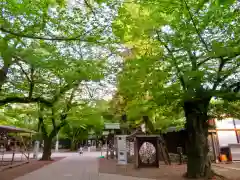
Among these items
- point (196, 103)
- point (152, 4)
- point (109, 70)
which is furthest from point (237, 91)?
point (109, 70)

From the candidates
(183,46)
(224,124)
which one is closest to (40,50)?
(183,46)

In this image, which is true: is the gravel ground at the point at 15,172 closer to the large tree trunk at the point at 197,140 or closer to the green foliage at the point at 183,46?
the green foliage at the point at 183,46

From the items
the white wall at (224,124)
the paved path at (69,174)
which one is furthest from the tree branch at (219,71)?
the white wall at (224,124)

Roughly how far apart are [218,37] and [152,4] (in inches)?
115

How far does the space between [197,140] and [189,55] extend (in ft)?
12.8

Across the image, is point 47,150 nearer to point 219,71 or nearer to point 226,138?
point 226,138

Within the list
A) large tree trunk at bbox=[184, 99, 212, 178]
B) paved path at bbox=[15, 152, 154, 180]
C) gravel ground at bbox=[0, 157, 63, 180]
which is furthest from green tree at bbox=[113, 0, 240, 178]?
gravel ground at bbox=[0, 157, 63, 180]

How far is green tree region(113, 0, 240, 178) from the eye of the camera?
740cm

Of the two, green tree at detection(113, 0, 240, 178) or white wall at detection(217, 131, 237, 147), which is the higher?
green tree at detection(113, 0, 240, 178)

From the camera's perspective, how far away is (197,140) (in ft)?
32.6

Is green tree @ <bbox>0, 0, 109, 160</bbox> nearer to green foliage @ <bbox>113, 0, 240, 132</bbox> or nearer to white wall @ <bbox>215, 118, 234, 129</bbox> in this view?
green foliage @ <bbox>113, 0, 240, 132</bbox>

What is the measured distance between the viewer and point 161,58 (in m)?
9.16

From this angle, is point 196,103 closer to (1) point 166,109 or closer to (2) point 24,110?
(1) point 166,109

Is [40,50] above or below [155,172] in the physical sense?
above
